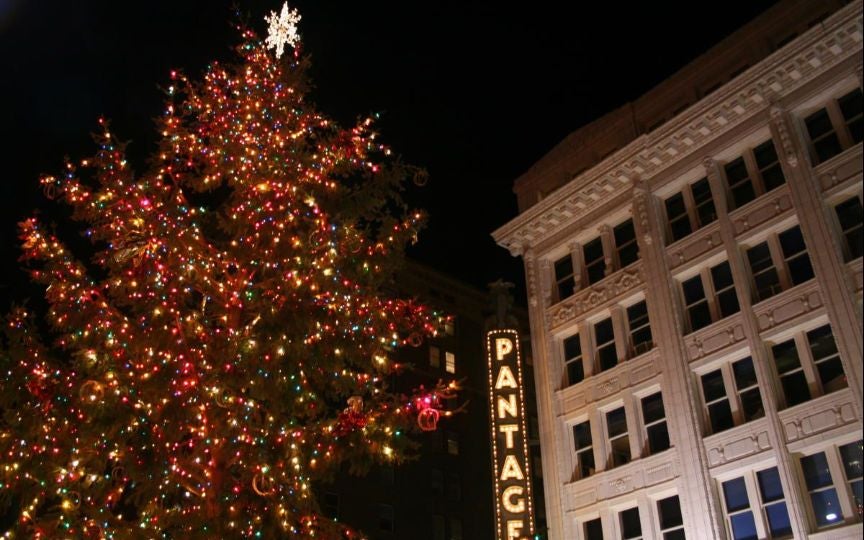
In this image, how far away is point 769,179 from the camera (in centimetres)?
2523

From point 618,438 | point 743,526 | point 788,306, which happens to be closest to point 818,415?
point 788,306

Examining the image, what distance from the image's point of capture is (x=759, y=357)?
22688mm

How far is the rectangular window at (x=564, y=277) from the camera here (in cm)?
3017

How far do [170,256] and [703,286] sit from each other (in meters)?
16.5

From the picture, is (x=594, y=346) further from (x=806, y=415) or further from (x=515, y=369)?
(x=806, y=415)

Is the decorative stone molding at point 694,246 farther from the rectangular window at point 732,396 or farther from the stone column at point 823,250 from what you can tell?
the rectangular window at point 732,396

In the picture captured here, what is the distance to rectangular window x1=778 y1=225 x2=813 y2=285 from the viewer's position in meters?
23.1

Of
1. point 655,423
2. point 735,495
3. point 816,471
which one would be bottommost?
point 735,495

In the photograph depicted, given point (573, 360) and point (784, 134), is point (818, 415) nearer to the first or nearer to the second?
point (784, 134)

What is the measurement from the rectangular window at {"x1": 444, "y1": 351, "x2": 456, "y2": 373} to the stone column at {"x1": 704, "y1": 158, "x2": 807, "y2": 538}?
1216 inches

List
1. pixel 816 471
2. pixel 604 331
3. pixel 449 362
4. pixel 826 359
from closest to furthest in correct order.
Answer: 1. pixel 816 471
2. pixel 826 359
3. pixel 604 331
4. pixel 449 362

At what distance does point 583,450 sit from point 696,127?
1140 cm

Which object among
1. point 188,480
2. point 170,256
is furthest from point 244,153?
point 188,480

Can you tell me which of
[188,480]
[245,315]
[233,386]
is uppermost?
[245,315]
